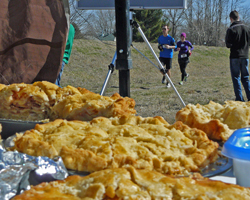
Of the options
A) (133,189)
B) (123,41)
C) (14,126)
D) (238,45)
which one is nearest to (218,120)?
(133,189)

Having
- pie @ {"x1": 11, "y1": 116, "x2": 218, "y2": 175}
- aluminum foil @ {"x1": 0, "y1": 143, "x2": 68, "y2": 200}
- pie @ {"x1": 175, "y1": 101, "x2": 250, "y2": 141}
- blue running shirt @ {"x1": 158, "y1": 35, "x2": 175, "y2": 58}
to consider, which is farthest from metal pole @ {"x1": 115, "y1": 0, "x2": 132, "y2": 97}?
blue running shirt @ {"x1": 158, "y1": 35, "x2": 175, "y2": 58}

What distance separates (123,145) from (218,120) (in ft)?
1.59

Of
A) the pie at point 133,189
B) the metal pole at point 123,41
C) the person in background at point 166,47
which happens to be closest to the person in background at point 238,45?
the person in background at point 166,47

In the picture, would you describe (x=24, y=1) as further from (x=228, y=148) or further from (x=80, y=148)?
(x=228, y=148)

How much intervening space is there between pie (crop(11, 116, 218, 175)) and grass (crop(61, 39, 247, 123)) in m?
4.83

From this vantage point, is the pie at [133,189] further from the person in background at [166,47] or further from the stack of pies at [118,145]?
the person in background at [166,47]

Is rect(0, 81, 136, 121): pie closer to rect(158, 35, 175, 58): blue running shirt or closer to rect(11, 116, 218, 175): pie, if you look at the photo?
rect(11, 116, 218, 175): pie

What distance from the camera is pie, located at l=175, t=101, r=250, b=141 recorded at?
1.19m

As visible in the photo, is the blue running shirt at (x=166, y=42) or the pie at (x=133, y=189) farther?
the blue running shirt at (x=166, y=42)

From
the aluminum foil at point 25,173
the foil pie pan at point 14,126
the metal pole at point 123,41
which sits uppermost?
the metal pole at point 123,41

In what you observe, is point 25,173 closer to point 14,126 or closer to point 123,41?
point 14,126

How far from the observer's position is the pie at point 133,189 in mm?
635

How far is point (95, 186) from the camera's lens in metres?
0.66

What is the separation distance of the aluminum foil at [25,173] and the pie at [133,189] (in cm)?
8
